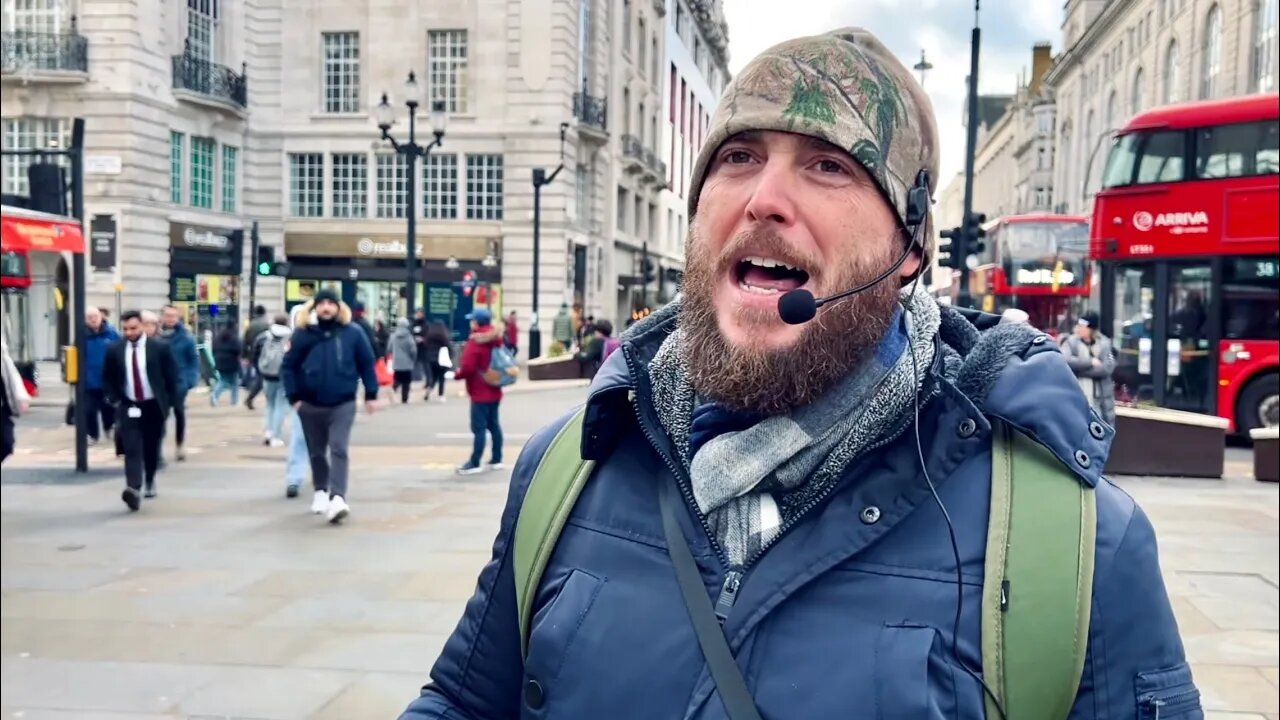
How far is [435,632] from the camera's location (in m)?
5.61

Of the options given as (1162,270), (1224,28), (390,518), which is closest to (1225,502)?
(1162,270)

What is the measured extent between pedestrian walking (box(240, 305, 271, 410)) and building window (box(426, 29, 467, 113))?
2166 millimetres

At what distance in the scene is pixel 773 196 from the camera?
1427mm

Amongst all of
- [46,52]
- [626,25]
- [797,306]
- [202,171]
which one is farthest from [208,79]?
[797,306]

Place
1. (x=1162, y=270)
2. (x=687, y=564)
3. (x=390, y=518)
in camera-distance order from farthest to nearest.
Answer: (x=1162, y=270) < (x=390, y=518) < (x=687, y=564)

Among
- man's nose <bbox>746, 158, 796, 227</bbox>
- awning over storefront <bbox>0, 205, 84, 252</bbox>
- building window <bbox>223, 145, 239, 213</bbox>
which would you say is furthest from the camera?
awning over storefront <bbox>0, 205, 84, 252</bbox>

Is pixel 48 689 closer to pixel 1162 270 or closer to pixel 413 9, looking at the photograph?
pixel 413 9

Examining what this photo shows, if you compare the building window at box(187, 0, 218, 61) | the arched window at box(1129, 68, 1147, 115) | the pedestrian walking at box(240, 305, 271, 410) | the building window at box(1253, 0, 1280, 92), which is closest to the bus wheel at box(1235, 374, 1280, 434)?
the building window at box(1253, 0, 1280, 92)

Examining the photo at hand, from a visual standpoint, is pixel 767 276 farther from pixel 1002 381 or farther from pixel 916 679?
pixel 916 679

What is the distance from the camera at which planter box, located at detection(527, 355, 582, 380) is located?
2403 centimetres

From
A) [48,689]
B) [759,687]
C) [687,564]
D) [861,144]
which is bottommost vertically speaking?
[48,689]

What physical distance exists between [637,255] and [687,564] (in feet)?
19.0

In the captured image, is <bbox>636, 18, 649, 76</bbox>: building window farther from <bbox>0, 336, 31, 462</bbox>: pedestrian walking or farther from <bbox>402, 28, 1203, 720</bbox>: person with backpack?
<bbox>0, 336, 31, 462</bbox>: pedestrian walking

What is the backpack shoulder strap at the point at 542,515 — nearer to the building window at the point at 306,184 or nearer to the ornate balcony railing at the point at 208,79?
the ornate balcony railing at the point at 208,79
